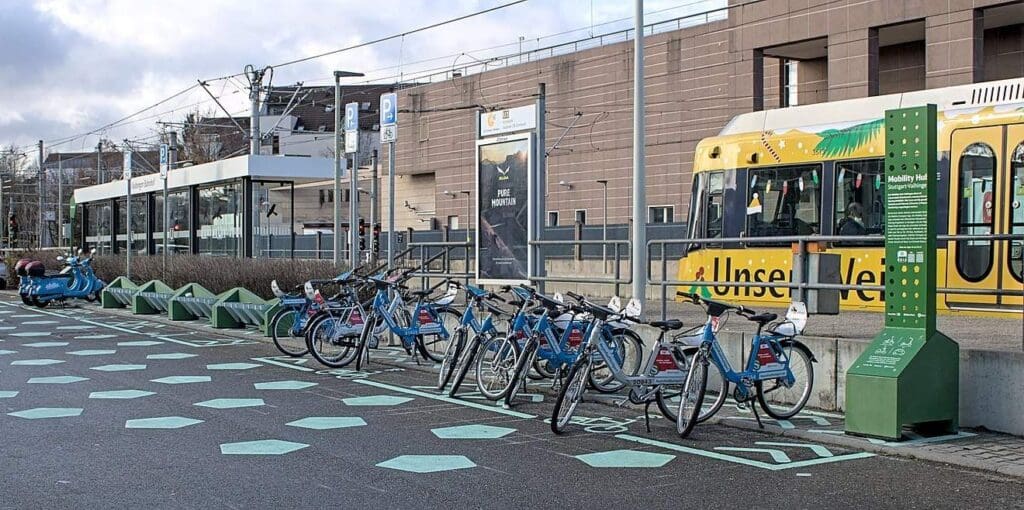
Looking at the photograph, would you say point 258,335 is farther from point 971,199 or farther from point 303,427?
point 971,199

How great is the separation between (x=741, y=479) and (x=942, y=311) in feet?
25.0

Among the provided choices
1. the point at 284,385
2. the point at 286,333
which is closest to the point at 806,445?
the point at 284,385

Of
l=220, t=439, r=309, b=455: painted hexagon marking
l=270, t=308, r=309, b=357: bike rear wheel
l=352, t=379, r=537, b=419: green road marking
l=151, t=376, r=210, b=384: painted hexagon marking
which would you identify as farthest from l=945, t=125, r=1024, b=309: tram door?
l=151, t=376, r=210, b=384: painted hexagon marking

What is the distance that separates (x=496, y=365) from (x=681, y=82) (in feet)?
129

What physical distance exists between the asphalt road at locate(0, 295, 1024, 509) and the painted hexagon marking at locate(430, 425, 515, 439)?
17 mm

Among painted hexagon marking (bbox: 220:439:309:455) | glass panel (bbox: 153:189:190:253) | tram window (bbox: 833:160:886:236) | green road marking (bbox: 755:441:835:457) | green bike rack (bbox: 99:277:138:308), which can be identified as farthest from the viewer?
glass panel (bbox: 153:189:190:253)

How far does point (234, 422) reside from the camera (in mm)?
9547

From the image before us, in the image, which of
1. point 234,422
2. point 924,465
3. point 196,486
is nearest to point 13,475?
point 196,486

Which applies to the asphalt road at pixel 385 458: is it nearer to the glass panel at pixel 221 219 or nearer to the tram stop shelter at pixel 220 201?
the tram stop shelter at pixel 220 201

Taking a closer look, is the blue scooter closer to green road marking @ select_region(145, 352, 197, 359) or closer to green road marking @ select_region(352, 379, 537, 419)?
green road marking @ select_region(145, 352, 197, 359)

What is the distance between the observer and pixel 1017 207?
545 inches

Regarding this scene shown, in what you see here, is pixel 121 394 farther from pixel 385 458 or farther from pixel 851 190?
pixel 851 190

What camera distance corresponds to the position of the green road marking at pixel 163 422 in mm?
9336

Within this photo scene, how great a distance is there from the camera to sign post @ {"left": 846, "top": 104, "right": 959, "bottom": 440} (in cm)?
862
